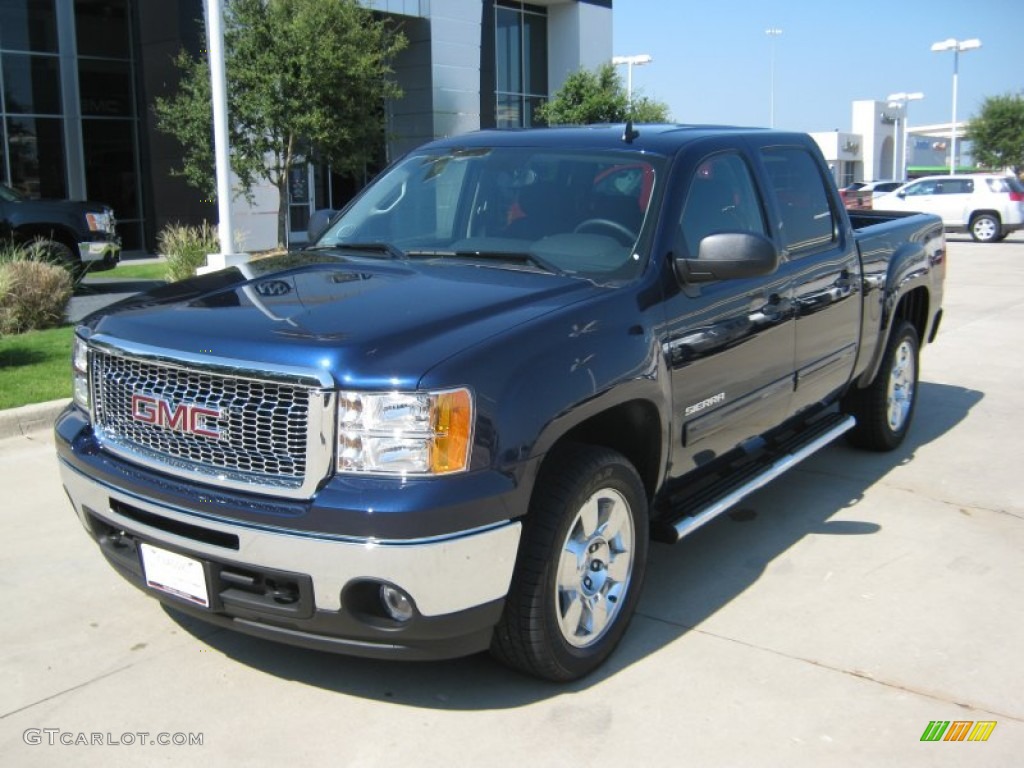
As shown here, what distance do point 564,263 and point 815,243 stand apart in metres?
1.88

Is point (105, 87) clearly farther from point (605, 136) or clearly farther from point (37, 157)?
point (605, 136)

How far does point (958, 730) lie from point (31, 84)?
2293cm

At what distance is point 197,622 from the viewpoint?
4223 millimetres


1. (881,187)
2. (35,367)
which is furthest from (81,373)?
(881,187)

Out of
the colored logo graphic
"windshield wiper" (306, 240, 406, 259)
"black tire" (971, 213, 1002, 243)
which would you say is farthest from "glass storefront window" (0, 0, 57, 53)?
the colored logo graphic

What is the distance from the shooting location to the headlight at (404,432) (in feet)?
10.2

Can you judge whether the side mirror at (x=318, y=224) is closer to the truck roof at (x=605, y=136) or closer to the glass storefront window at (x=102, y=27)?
the truck roof at (x=605, y=136)

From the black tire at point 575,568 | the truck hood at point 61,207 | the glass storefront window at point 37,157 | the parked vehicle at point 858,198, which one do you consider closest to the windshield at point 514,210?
the black tire at point 575,568

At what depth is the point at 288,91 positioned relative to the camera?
18.2 m

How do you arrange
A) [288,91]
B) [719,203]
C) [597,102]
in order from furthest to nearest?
[597,102] → [288,91] → [719,203]

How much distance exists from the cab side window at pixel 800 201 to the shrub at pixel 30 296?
300 inches

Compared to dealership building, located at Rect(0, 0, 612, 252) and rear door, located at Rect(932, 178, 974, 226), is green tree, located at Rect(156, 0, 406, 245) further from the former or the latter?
rear door, located at Rect(932, 178, 974, 226)

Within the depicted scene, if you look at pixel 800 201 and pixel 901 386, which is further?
pixel 901 386

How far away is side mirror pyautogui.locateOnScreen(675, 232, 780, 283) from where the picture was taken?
4.09m
